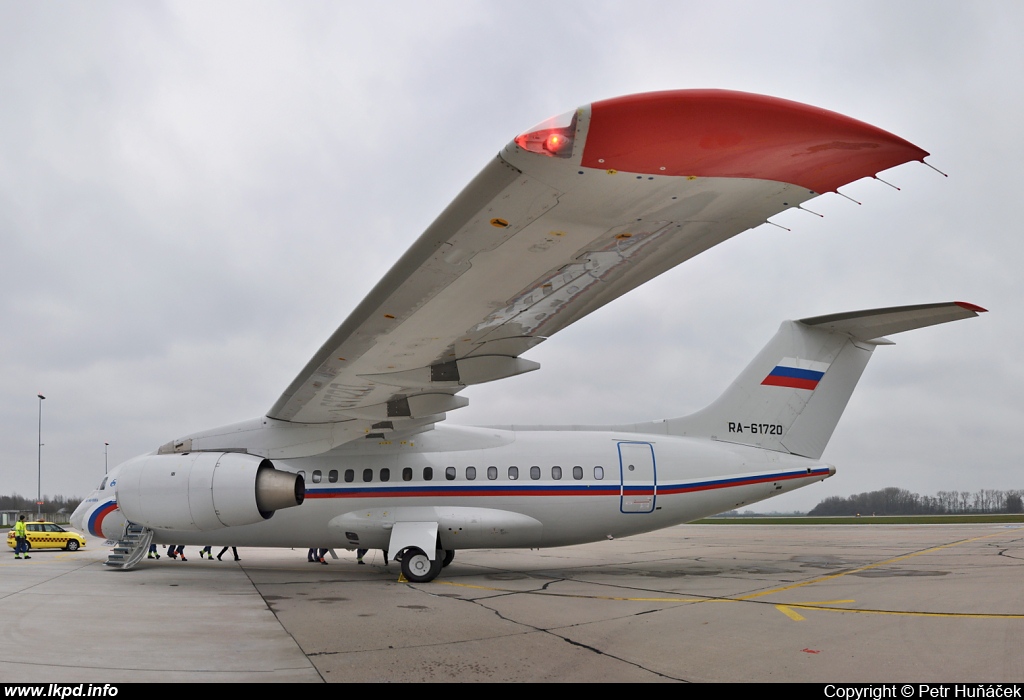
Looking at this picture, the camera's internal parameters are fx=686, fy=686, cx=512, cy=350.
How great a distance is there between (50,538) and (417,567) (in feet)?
61.5

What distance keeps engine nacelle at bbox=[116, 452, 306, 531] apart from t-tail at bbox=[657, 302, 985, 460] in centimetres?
778

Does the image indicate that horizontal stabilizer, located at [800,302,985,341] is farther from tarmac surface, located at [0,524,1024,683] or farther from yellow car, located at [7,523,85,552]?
yellow car, located at [7,523,85,552]

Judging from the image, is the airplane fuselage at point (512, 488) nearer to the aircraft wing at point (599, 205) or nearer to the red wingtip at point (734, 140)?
the aircraft wing at point (599, 205)

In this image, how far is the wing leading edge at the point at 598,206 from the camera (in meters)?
3.95

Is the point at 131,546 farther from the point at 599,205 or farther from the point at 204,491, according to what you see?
the point at 599,205

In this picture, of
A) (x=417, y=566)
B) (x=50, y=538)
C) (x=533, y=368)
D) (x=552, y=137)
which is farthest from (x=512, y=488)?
(x=50, y=538)

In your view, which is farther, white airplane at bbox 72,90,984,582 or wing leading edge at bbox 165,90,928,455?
white airplane at bbox 72,90,984,582

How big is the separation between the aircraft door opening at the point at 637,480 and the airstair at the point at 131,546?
9561 millimetres

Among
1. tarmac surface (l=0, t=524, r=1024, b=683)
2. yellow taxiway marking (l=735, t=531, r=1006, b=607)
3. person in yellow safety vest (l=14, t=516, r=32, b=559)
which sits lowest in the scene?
person in yellow safety vest (l=14, t=516, r=32, b=559)

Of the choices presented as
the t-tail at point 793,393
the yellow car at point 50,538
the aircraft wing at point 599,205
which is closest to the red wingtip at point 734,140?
the aircraft wing at point 599,205

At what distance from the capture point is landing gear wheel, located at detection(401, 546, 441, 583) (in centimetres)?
1246

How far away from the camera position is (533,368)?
31.1 feet

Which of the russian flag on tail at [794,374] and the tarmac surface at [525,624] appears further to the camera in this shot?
the russian flag on tail at [794,374]

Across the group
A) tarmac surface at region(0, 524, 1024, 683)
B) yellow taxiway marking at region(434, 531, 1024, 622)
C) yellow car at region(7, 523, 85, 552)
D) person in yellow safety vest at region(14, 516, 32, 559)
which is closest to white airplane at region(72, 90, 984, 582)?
tarmac surface at region(0, 524, 1024, 683)
